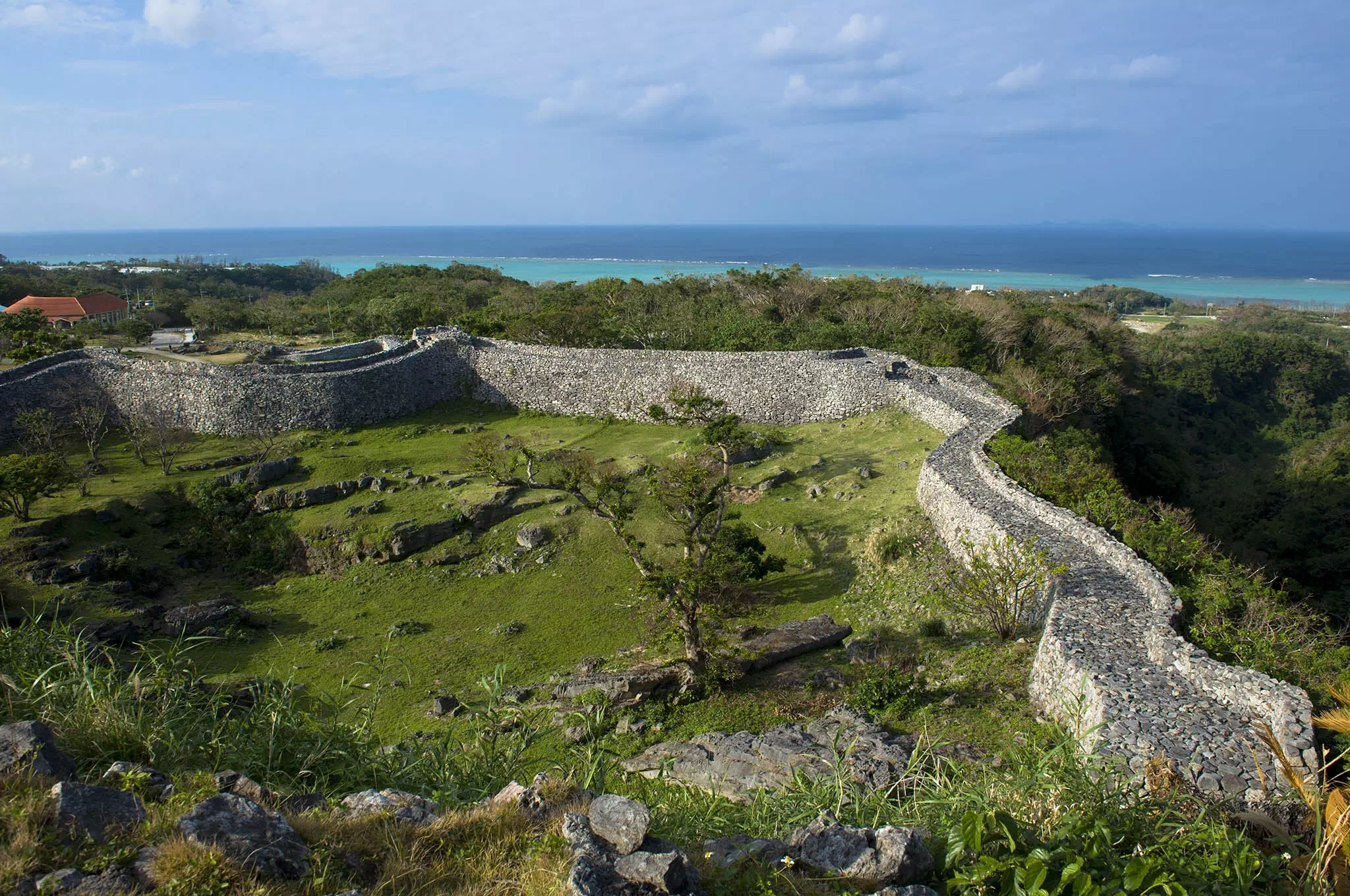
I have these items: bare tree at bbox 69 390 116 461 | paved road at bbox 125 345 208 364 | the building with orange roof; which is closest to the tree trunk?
bare tree at bbox 69 390 116 461

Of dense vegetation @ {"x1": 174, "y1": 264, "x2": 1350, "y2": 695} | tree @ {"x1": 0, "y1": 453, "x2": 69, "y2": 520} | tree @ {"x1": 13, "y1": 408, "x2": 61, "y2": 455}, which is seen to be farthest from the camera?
tree @ {"x1": 13, "y1": 408, "x2": 61, "y2": 455}

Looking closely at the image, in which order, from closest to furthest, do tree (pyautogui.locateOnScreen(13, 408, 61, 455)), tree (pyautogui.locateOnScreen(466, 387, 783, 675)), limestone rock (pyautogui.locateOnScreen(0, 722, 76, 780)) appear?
limestone rock (pyautogui.locateOnScreen(0, 722, 76, 780))
tree (pyautogui.locateOnScreen(466, 387, 783, 675))
tree (pyautogui.locateOnScreen(13, 408, 61, 455))

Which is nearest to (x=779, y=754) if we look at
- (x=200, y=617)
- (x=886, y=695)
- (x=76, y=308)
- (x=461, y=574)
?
(x=886, y=695)

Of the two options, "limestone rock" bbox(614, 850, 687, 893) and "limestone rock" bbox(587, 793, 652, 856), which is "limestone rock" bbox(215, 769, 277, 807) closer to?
"limestone rock" bbox(587, 793, 652, 856)

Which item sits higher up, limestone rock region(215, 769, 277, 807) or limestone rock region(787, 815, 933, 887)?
limestone rock region(215, 769, 277, 807)

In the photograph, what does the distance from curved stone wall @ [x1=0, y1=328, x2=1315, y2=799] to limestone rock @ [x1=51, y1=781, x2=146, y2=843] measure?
26.4 feet

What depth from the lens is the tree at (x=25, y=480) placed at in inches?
701

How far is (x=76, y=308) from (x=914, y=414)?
1796 inches

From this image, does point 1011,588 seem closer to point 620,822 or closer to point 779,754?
point 779,754

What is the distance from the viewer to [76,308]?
41.9m

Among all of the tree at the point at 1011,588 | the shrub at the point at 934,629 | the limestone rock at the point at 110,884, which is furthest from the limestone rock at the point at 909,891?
the shrub at the point at 934,629

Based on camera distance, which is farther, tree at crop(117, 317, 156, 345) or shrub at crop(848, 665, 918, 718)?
tree at crop(117, 317, 156, 345)

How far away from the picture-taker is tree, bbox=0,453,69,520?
17812 millimetres

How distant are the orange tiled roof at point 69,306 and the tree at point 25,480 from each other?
2780cm
